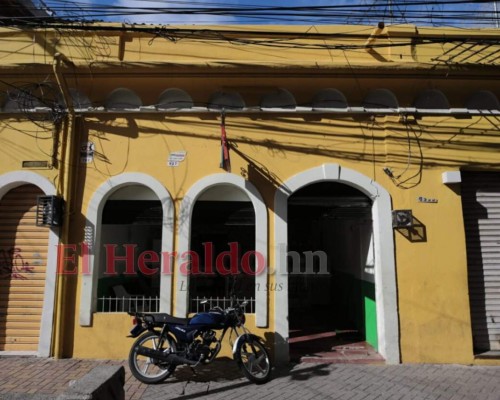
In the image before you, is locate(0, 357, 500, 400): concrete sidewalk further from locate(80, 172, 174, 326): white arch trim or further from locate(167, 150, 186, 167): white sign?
locate(167, 150, 186, 167): white sign

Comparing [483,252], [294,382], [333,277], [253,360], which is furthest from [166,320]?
[333,277]

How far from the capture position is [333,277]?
33.1ft

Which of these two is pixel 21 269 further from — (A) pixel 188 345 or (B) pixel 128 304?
(A) pixel 188 345

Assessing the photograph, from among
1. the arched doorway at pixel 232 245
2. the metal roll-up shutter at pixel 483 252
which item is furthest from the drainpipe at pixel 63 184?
the metal roll-up shutter at pixel 483 252

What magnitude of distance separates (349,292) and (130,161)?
17.5 feet

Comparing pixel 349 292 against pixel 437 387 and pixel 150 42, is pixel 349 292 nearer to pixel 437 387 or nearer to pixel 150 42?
pixel 437 387

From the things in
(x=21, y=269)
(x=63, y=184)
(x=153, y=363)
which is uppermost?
(x=63, y=184)

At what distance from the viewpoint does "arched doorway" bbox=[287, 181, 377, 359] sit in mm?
7023

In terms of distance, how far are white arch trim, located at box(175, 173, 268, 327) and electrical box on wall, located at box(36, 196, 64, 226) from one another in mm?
1976

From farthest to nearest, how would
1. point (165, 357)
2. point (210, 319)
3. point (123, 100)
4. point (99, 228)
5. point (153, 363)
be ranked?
1. point (123, 100)
2. point (99, 228)
3. point (210, 319)
4. point (153, 363)
5. point (165, 357)

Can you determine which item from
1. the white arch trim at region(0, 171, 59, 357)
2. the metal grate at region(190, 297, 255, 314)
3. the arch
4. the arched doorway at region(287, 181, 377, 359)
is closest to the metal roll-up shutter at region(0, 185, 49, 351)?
the white arch trim at region(0, 171, 59, 357)

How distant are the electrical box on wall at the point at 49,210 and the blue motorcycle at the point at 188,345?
7.23 ft

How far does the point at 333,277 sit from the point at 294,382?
494 cm

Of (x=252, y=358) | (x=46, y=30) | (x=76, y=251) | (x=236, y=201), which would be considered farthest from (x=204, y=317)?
(x=46, y=30)
